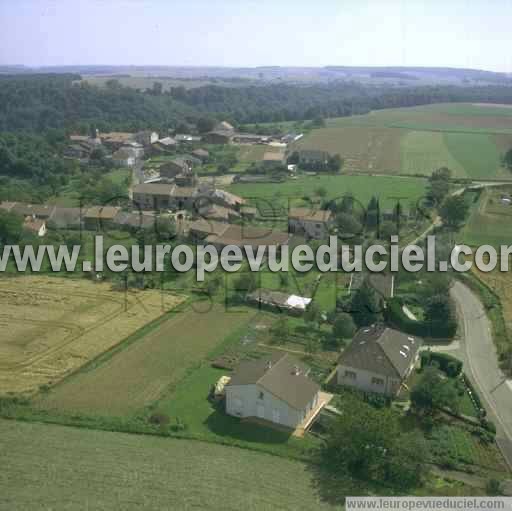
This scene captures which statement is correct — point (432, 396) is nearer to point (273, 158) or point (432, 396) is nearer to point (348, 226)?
point (348, 226)

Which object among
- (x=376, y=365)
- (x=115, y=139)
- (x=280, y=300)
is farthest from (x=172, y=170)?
(x=376, y=365)

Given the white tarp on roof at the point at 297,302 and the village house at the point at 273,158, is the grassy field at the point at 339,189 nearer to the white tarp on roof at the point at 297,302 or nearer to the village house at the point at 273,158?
the village house at the point at 273,158

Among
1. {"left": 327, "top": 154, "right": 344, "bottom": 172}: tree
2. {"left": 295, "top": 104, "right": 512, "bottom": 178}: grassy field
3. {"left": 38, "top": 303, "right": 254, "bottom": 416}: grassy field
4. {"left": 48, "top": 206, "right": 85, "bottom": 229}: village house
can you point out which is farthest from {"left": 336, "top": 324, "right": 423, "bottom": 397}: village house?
{"left": 295, "top": 104, "right": 512, "bottom": 178}: grassy field

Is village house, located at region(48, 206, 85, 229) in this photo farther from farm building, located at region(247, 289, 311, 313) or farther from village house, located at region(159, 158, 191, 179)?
farm building, located at region(247, 289, 311, 313)

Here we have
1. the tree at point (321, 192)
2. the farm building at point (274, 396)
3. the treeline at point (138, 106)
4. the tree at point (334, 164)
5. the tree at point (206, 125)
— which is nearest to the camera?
the farm building at point (274, 396)

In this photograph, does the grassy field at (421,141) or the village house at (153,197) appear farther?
the grassy field at (421,141)

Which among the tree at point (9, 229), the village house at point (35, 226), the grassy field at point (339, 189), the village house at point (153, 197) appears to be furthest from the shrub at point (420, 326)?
the village house at point (153, 197)
